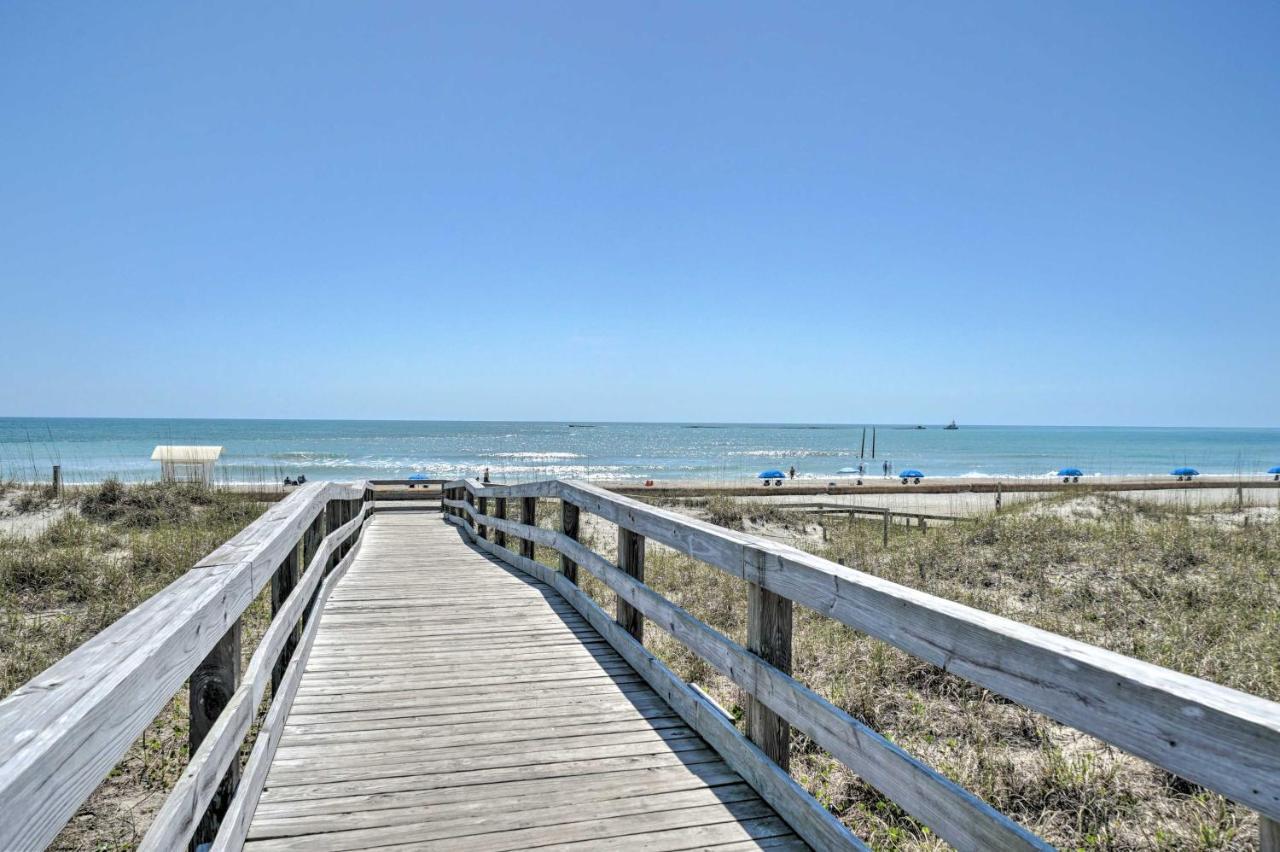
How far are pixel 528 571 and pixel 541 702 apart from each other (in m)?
4.06

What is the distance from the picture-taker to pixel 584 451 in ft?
269

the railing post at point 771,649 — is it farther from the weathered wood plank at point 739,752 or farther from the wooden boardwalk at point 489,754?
the wooden boardwalk at point 489,754

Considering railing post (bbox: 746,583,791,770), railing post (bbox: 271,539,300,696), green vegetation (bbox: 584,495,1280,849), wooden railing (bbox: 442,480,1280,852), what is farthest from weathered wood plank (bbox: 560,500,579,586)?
railing post (bbox: 746,583,791,770)

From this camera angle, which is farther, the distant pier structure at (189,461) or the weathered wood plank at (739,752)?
the distant pier structure at (189,461)

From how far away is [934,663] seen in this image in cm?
206

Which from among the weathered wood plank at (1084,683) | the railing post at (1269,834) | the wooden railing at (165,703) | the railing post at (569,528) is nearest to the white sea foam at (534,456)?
the railing post at (569,528)

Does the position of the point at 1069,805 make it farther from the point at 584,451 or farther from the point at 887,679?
the point at 584,451

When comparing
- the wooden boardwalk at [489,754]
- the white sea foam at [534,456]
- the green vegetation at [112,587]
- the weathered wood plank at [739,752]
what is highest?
the weathered wood plank at [739,752]

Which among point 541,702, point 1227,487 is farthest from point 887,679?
point 1227,487

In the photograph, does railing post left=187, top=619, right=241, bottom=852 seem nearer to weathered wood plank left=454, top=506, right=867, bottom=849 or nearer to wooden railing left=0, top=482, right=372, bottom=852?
wooden railing left=0, top=482, right=372, bottom=852

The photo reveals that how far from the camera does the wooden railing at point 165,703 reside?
1.17 m

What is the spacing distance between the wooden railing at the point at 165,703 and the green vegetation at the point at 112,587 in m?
1.10

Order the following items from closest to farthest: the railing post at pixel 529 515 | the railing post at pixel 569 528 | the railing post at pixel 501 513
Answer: the railing post at pixel 569 528 → the railing post at pixel 529 515 → the railing post at pixel 501 513

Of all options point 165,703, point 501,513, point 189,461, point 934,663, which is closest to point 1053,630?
point 934,663
